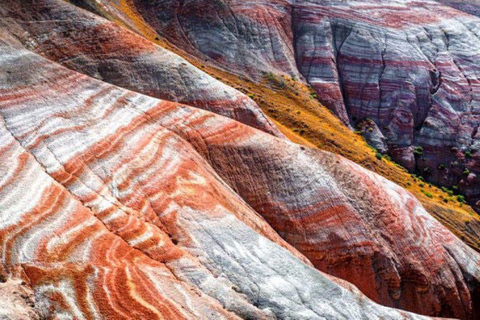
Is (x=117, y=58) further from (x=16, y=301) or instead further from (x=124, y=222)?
(x=16, y=301)

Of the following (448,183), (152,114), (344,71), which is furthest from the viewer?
(344,71)

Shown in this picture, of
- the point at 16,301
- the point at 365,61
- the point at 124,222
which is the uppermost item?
the point at 16,301

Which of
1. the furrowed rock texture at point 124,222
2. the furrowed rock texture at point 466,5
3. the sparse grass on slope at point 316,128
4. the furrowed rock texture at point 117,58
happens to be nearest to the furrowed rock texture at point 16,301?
the furrowed rock texture at point 124,222

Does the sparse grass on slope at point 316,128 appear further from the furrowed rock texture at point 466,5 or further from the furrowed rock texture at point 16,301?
the furrowed rock texture at point 466,5

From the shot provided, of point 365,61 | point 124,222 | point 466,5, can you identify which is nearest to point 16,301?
point 124,222

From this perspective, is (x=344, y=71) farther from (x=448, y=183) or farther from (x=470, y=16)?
(x=470, y=16)

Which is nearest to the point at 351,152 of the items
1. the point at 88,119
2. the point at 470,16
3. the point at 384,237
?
the point at 384,237
